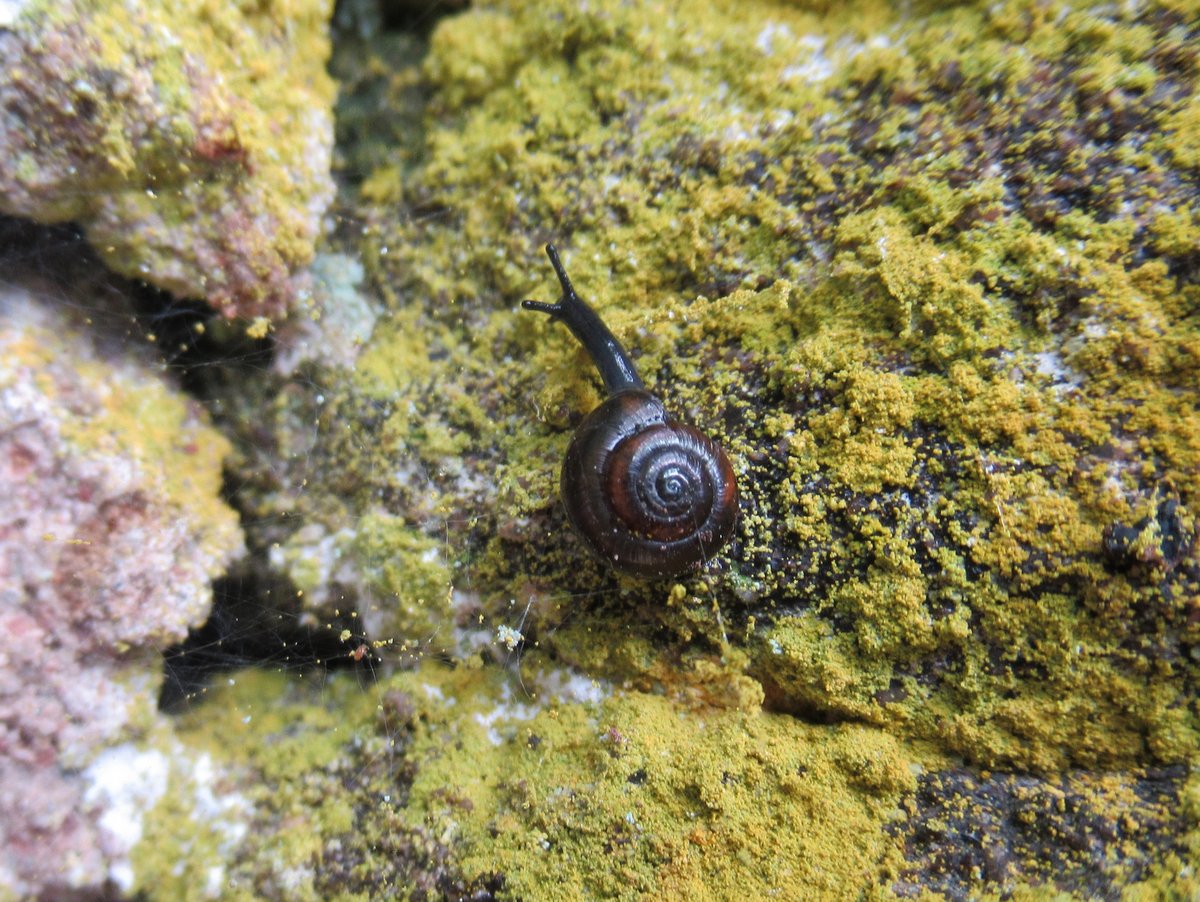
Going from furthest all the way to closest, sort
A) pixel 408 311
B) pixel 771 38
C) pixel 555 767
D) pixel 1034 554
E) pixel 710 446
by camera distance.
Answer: pixel 408 311 → pixel 771 38 → pixel 555 767 → pixel 710 446 → pixel 1034 554

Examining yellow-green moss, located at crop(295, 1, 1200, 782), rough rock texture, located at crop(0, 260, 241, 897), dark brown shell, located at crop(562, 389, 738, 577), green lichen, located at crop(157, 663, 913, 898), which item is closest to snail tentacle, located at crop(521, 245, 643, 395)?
yellow-green moss, located at crop(295, 1, 1200, 782)

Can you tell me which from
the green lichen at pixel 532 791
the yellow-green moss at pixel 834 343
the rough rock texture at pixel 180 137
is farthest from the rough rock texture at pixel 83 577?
the yellow-green moss at pixel 834 343

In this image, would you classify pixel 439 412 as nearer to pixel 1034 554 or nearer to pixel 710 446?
pixel 710 446

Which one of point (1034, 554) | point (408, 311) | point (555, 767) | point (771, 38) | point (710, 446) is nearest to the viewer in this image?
point (1034, 554)

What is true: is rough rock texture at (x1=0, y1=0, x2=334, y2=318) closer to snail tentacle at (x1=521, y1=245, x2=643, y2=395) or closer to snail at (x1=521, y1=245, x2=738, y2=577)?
snail tentacle at (x1=521, y1=245, x2=643, y2=395)

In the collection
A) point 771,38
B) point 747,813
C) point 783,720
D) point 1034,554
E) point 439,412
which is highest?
point 771,38

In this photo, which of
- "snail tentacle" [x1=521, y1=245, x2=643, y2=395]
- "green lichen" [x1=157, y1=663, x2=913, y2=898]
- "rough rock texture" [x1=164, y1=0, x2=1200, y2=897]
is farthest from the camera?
"snail tentacle" [x1=521, y1=245, x2=643, y2=395]

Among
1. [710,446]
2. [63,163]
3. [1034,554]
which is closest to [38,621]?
[63,163]
